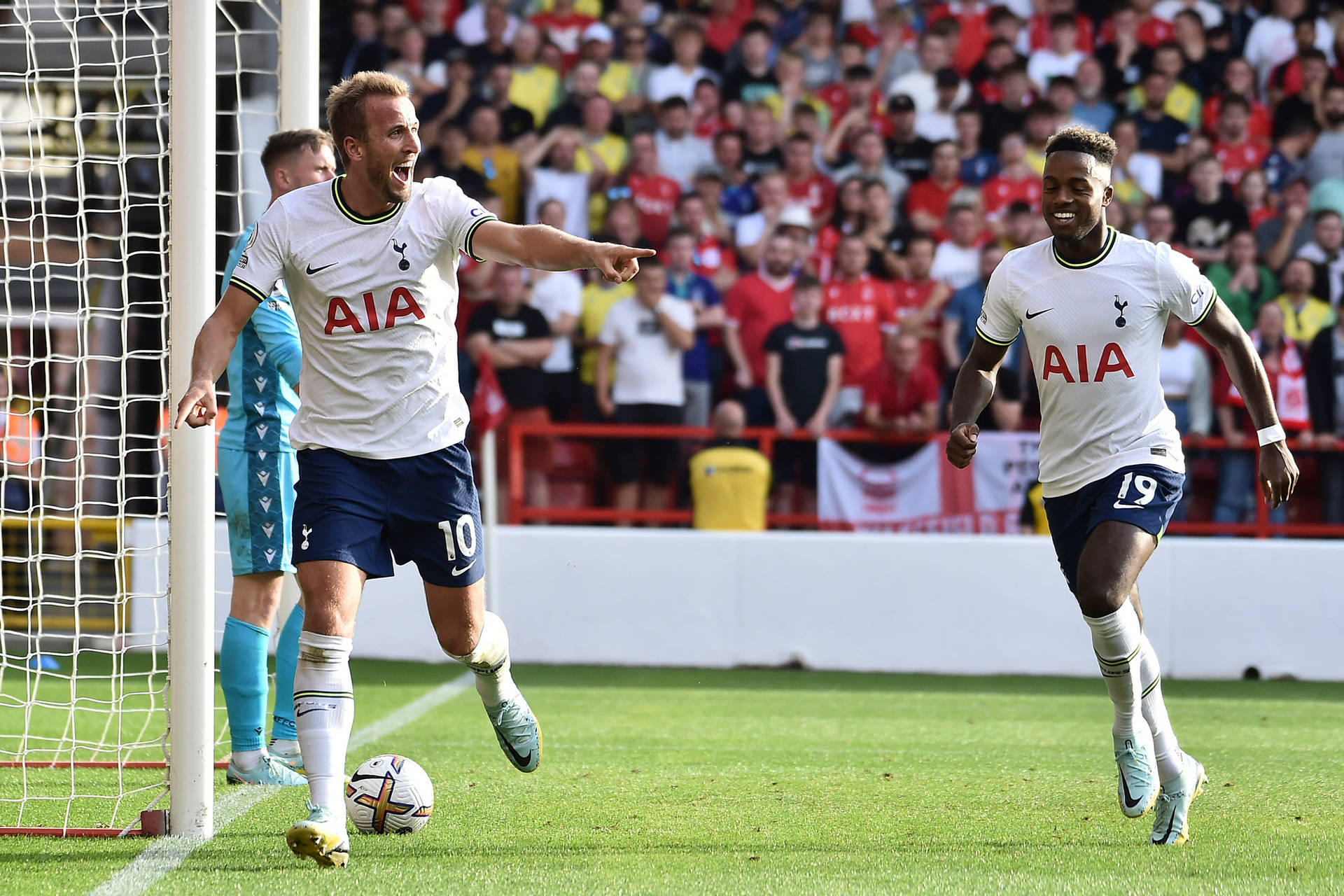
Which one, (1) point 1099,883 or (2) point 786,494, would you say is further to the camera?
(2) point 786,494

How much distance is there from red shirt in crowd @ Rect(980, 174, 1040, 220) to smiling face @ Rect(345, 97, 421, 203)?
8.14 metres

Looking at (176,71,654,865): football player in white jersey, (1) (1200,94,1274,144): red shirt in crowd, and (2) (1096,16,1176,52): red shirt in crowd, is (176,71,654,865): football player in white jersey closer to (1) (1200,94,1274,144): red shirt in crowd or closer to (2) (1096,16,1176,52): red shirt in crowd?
(1) (1200,94,1274,144): red shirt in crowd

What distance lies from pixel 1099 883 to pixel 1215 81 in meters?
10.1

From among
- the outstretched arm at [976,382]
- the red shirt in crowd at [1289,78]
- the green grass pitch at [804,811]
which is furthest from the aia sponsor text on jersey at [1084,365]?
the red shirt in crowd at [1289,78]

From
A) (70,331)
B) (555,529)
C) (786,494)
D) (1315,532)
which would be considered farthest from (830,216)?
Answer: (70,331)

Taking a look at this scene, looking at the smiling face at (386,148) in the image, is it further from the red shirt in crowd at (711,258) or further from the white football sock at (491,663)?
the red shirt in crowd at (711,258)

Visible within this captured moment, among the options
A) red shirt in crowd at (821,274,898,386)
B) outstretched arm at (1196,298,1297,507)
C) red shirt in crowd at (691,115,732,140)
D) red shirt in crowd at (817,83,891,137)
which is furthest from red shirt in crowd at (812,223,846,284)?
outstretched arm at (1196,298,1297,507)

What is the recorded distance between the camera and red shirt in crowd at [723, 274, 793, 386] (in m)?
11.1

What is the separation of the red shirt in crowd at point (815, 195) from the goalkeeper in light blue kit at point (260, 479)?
6.73 meters

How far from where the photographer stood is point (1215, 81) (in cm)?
1269

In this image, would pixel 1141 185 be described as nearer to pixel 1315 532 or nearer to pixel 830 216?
pixel 830 216

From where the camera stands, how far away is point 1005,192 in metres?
12.0

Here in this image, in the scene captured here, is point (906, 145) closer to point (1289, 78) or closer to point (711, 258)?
point (711, 258)

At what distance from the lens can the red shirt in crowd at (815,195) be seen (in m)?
11.9
